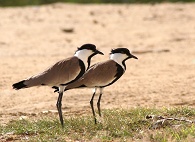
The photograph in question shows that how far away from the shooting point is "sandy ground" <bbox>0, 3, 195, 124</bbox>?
36.3 feet

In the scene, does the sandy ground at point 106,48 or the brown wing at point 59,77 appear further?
the sandy ground at point 106,48

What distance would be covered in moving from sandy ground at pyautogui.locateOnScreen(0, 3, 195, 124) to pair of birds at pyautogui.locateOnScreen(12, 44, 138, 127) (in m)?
1.44

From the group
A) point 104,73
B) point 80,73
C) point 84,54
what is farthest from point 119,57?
point 80,73

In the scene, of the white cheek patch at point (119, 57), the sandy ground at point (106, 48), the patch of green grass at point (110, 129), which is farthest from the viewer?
the sandy ground at point (106, 48)

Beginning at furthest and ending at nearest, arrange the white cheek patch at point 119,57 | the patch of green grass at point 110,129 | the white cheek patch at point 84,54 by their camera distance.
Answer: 1. the white cheek patch at point 119,57
2. the white cheek patch at point 84,54
3. the patch of green grass at point 110,129

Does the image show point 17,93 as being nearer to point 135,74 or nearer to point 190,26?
point 135,74

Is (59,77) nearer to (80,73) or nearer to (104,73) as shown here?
(80,73)

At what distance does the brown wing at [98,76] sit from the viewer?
8.56 meters

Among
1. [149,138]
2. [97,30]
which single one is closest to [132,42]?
[97,30]

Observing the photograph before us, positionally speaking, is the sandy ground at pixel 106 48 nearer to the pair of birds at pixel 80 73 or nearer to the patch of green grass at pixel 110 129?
the patch of green grass at pixel 110 129

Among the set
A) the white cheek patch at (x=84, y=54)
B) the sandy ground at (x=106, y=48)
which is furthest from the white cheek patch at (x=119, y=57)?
the sandy ground at (x=106, y=48)

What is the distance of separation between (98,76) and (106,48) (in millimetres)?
8351

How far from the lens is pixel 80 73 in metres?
8.38

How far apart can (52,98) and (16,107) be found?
785 millimetres
